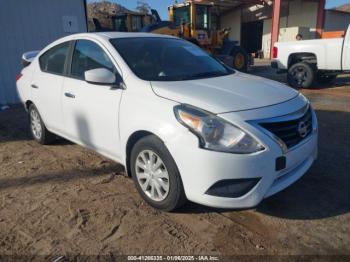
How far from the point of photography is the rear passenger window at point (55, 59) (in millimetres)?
4531

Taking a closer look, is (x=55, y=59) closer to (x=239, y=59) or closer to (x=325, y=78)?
(x=325, y=78)

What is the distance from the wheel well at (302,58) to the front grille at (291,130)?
7986 mm

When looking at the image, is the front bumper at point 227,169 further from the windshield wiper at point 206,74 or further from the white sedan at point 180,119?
the windshield wiper at point 206,74

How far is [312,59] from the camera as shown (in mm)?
10539

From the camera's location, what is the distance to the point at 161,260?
2645 mm

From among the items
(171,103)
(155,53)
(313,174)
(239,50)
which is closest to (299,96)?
(313,174)

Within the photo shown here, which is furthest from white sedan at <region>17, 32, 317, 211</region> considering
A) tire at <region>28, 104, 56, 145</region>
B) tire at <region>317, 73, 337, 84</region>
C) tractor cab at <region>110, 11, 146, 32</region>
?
tractor cab at <region>110, 11, 146, 32</region>

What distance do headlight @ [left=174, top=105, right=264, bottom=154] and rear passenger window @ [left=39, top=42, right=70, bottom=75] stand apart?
2467 millimetres

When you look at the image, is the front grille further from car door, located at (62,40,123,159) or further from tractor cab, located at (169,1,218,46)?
tractor cab, located at (169,1,218,46)

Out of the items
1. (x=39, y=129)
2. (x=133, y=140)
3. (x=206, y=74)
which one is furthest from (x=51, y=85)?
(x=206, y=74)

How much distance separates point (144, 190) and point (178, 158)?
28.4 inches

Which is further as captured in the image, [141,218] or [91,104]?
[91,104]

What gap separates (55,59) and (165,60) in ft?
5.81

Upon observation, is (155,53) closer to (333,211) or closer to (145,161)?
(145,161)
